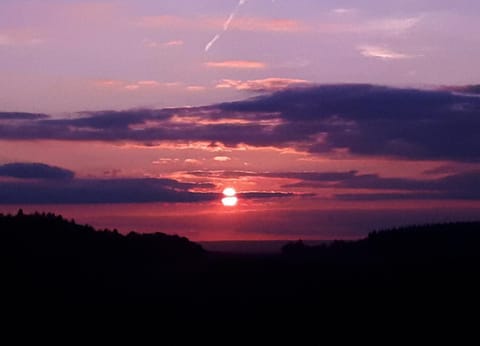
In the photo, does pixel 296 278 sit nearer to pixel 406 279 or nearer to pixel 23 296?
pixel 406 279

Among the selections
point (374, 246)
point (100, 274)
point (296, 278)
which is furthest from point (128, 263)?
point (374, 246)

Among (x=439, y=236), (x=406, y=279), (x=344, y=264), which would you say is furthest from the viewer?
(x=439, y=236)

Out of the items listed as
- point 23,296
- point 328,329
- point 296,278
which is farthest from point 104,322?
point 296,278

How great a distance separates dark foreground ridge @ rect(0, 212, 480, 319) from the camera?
58500 mm

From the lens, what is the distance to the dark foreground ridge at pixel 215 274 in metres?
58.5

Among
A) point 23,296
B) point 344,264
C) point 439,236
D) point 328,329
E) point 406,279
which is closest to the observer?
point 328,329

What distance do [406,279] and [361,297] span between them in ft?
15.9

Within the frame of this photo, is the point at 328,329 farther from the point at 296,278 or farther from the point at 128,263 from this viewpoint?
the point at 128,263

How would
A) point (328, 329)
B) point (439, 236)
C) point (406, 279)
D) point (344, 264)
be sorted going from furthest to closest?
point (439, 236) → point (344, 264) → point (406, 279) → point (328, 329)

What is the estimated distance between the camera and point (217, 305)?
191 feet

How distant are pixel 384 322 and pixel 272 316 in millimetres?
4853

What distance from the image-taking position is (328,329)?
53031 mm

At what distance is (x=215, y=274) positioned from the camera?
6525cm

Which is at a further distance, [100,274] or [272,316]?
[100,274]
